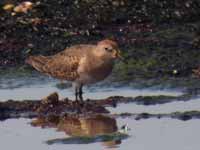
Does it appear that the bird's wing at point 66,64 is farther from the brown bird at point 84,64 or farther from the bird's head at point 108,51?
the bird's head at point 108,51

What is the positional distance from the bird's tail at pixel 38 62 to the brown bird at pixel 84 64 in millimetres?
144

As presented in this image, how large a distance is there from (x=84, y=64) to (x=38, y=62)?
0.98 metres

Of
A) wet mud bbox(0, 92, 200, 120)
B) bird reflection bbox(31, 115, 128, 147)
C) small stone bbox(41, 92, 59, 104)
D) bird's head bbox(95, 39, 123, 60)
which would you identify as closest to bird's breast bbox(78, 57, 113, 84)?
bird's head bbox(95, 39, 123, 60)

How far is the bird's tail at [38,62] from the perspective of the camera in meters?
16.8

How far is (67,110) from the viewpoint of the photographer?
50.0ft

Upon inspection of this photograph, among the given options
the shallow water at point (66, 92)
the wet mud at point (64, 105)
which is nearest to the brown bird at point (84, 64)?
the shallow water at point (66, 92)

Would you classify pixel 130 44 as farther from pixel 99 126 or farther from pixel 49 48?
pixel 99 126

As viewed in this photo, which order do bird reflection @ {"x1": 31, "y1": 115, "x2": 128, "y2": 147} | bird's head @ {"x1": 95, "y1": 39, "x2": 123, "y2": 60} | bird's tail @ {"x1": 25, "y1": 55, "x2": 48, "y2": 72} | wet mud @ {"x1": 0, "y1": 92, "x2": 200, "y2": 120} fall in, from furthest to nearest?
bird's tail @ {"x1": 25, "y1": 55, "x2": 48, "y2": 72} < bird's head @ {"x1": 95, "y1": 39, "x2": 123, "y2": 60} < wet mud @ {"x1": 0, "y1": 92, "x2": 200, "y2": 120} < bird reflection @ {"x1": 31, "y1": 115, "x2": 128, "y2": 147}

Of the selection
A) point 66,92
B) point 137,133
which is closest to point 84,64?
point 66,92

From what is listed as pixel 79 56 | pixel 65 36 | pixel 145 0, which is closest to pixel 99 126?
pixel 79 56

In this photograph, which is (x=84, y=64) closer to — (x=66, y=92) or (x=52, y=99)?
(x=66, y=92)

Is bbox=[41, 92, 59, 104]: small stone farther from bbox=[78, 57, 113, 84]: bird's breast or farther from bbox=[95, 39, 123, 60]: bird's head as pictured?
bbox=[95, 39, 123, 60]: bird's head

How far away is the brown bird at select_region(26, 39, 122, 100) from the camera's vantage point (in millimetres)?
16000

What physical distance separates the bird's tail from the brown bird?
5.7 inches
